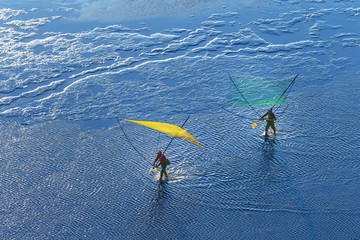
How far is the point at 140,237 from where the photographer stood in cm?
1080

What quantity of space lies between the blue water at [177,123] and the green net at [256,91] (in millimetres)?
418

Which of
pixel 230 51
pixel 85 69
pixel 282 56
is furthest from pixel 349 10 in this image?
pixel 85 69

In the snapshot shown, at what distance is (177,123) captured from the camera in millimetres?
15125

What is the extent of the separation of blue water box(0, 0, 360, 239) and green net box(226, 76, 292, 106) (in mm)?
418

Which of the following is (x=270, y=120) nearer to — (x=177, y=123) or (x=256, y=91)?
(x=256, y=91)

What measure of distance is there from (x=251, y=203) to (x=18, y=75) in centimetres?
1332

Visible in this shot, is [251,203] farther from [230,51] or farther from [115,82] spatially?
[230,51]

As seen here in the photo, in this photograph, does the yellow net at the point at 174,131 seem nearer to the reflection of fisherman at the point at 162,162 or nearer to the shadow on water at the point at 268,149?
the reflection of fisherman at the point at 162,162

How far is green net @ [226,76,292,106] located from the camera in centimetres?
1573

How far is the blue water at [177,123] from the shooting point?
1132 centimetres

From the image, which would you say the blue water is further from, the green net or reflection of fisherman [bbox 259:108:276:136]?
reflection of fisherman [bbox 259:108:276:136]

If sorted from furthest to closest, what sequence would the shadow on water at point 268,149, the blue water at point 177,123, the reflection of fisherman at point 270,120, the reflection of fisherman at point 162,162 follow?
the reflection of fisherman at point 270,120 → the shadow on water at point 268,149 → the reflection of fisherman at point 162,162 → the blue water at point 177,123

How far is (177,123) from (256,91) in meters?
4.04

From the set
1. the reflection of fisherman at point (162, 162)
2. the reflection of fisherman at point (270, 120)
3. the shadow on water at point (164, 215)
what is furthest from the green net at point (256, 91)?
the shadow on water at point (164, 215)
